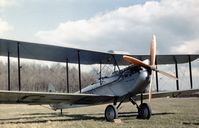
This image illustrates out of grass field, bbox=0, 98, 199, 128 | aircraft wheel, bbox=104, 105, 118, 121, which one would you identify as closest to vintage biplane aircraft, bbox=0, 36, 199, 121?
aircraft wheel, bbox=104, 105, 118, 121

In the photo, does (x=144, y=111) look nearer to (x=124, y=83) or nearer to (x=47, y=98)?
(x=124, y=83)

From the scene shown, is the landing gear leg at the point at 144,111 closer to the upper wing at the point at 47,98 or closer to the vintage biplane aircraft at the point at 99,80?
the vintage biplane aircraft at the point at 99,80

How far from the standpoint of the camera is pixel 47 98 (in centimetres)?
1496

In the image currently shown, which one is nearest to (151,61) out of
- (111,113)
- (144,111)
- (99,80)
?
(144,111)

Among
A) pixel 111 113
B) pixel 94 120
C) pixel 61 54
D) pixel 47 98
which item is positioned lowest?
pixel 94 120

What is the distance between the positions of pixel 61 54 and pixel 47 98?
8.20 feet

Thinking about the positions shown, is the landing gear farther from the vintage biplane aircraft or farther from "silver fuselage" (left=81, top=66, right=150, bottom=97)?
"silver fuselage" (left=81, top=66, right=150, bottom=97)

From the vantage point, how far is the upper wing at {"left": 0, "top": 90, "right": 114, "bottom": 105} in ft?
43.3

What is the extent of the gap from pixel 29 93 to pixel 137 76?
14.8 ft

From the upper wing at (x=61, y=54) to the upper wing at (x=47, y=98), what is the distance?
1.99 m

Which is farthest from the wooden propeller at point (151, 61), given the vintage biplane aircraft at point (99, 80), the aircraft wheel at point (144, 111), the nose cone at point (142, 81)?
the aircraft wheel at point (144, 111)

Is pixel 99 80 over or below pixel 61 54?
below

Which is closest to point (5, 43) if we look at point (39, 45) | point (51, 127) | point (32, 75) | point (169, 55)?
A: point (39, 45)

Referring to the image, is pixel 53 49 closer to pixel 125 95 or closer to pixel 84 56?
pixel 84 56
